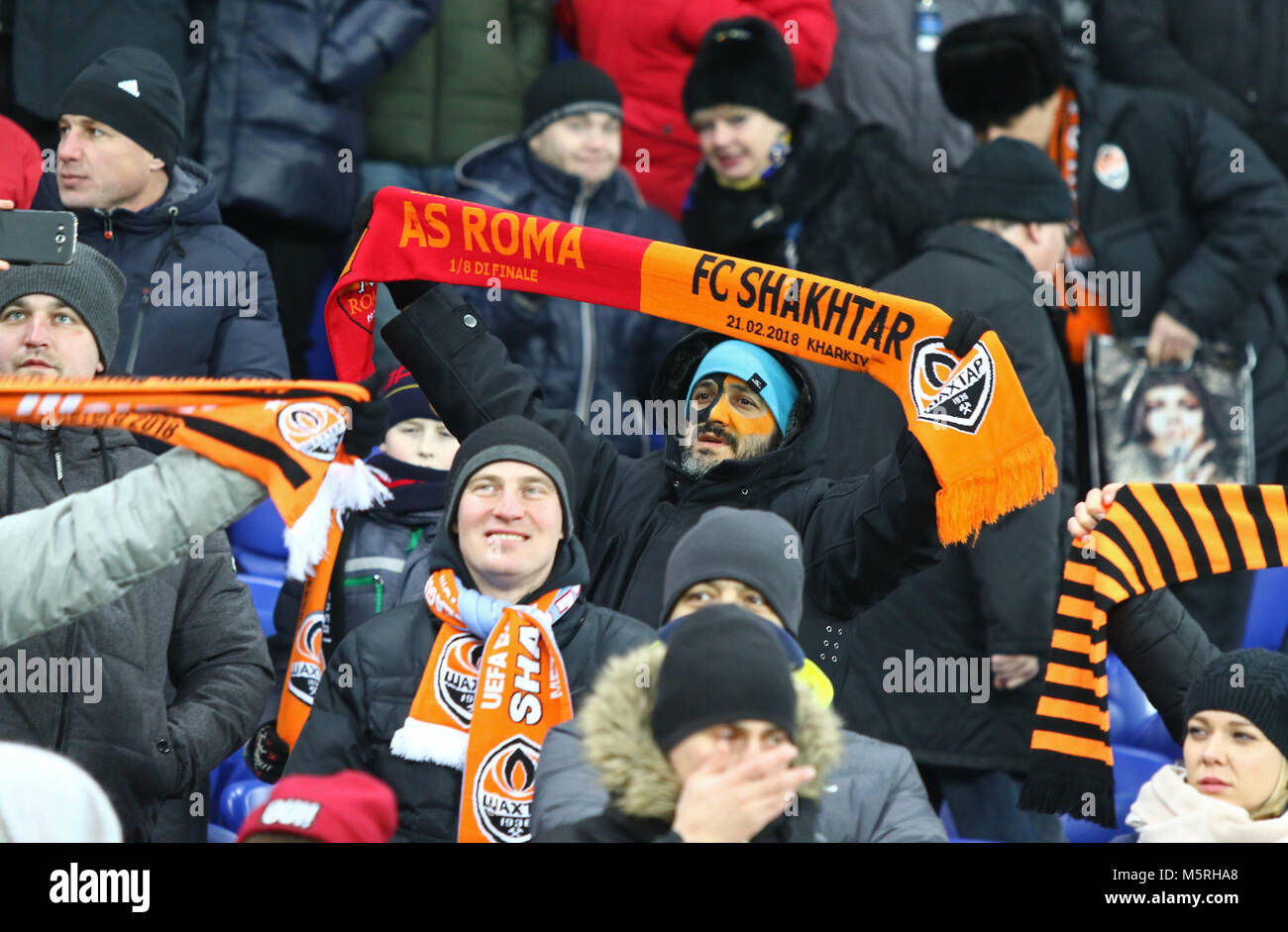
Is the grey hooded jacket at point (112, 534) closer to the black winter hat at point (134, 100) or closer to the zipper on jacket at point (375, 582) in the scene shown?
the zipper on jacket at point (375, 582)

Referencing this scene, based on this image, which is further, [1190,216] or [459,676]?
[1190,216]

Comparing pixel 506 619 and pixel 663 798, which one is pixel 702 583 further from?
pixel 663 798

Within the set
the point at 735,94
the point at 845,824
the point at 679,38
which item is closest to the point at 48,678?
the point at 845,824

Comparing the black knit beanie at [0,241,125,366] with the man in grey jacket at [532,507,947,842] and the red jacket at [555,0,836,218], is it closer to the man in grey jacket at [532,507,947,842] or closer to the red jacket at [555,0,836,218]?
the man in grey jacket at [532,507,947,842]

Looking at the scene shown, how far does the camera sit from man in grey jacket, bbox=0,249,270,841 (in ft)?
14.3

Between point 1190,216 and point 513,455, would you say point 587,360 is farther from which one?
point 513,455

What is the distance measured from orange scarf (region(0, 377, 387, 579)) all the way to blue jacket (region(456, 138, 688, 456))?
290cm

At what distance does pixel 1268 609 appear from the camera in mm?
7102

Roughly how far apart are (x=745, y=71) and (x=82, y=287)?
9.76 feet

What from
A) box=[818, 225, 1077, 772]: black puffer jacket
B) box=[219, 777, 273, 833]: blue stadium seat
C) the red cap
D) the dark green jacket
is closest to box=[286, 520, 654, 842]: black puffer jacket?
the red cap

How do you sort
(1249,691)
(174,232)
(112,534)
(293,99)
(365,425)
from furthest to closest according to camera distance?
(293,99) → (174,232) → (1249,691) → (365,425) → (112,534)

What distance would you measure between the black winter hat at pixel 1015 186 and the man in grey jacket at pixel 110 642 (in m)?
2.67

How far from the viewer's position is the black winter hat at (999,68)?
701cm

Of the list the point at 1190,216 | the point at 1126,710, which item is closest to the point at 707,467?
the point at 1126,710
